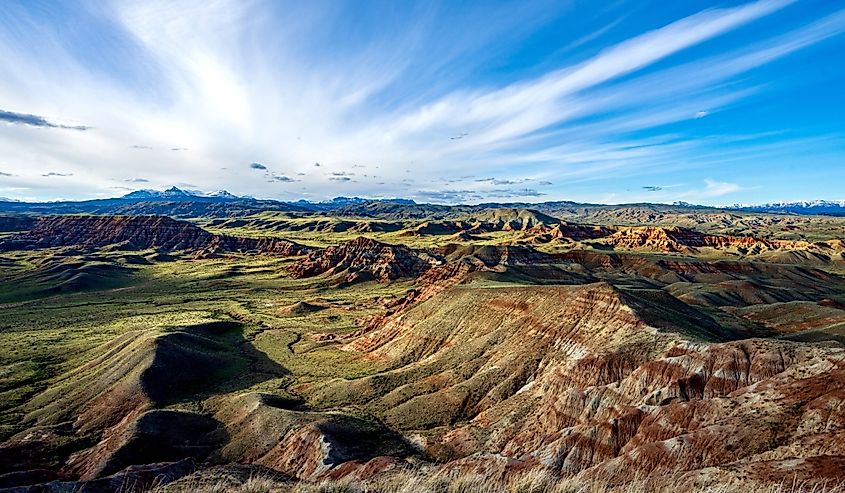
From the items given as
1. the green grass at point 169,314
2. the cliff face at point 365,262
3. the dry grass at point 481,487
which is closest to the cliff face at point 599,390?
the dry grass at point 481,487

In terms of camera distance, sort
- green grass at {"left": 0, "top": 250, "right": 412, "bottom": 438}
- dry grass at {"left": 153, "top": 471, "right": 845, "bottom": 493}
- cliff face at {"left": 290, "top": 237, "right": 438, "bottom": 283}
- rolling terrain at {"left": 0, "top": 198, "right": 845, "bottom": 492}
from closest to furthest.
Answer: dry grass at {"left": 153, "top": 471, "right": 845, "bottom": 493} → rolling terrain at {"left": 0, "top": 198, "right": 845, "bottom": 492} → green grass at {"left": 0, "top": 250, "right": 412, "bottom": 438} → cliff face at {"left": 290, "top": 237, "right": 438, "bottom": 283}

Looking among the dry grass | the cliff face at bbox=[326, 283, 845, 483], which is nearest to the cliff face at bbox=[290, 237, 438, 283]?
the cliff face at bbox=[326, 283, 845, 483]

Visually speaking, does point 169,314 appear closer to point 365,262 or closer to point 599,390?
point 365,262

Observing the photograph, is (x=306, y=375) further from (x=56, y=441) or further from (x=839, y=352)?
(x=839, y=352)

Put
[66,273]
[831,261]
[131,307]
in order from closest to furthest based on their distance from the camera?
[131,307] → [66,273] → [831,261]

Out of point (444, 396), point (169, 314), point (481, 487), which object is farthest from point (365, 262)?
point (481, 487)

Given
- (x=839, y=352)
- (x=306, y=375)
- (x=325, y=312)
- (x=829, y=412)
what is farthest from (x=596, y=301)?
(x=325, y=312)

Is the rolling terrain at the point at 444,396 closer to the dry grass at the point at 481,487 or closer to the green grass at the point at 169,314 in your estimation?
the dry grass at the point at 481,487

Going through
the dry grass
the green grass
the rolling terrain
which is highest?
the dry grass

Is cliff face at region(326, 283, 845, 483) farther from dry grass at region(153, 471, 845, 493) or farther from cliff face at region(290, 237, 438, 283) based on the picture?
cliff face at region(290, 237, 438, 283)
